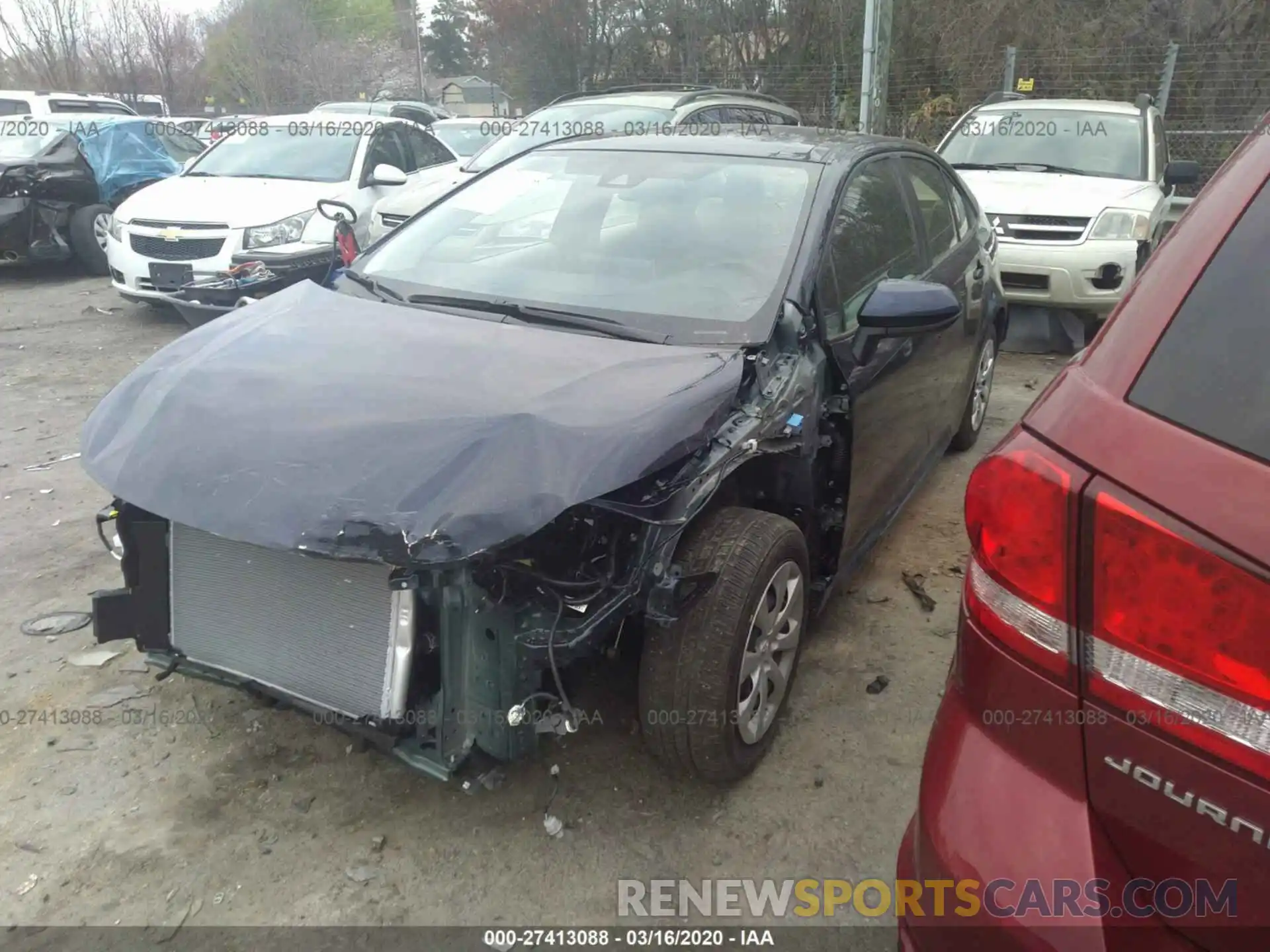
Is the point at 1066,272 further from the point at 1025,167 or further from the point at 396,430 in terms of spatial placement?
the point at 396,430

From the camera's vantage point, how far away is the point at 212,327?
2.89 metres

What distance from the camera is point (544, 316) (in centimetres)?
288

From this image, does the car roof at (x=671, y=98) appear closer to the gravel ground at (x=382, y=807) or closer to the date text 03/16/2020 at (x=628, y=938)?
the gravel ground at (x=382, y=807)

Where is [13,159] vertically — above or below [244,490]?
above

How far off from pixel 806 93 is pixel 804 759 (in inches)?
680

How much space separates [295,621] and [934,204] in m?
3.26

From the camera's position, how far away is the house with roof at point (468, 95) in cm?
3006

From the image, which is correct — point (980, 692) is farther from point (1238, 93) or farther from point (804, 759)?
point (1238, 93)

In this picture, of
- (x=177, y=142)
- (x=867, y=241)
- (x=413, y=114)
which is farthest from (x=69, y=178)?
(x=867, y=241)

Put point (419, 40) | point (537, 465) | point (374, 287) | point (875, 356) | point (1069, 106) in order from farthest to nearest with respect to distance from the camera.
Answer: point (419, 40) → point (1069, 106) → point (374, 287) → point (875, 356) → point (537, 465)

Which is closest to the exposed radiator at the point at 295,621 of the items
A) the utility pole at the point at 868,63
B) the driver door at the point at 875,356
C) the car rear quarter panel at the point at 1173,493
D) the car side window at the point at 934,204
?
the car rear quarter panel at the point at 1173,493

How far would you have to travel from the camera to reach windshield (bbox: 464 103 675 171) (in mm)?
7641

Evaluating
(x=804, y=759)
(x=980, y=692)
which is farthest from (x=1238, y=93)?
(x=980, y=692)

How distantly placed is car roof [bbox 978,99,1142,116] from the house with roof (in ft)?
67.5
